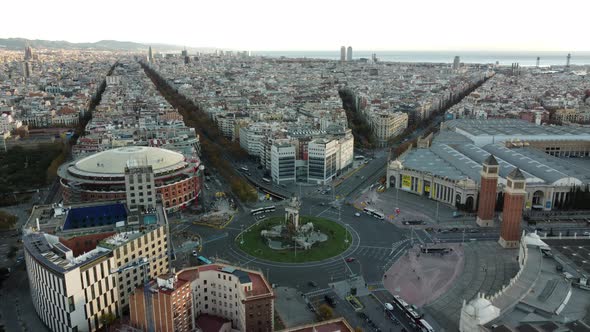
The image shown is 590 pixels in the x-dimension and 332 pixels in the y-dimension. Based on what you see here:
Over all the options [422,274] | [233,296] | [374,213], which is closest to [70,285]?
[233,296]

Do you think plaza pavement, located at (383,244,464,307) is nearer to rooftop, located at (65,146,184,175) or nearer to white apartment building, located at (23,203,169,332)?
white apartment building, located at (23,203,169,332)

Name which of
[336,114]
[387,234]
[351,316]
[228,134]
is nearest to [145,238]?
[351,316]

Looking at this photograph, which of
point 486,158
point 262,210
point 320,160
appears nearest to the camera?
point 262,210

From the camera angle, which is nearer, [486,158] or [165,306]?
[165,306]

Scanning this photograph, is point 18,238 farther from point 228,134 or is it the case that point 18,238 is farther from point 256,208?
point 228,134

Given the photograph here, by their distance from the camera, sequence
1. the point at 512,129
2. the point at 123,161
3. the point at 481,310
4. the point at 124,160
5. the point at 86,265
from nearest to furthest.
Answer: the point at 481,310 < the point at 86,265 < the point at 123,161 < the point at 124,160 < the point at 512,129

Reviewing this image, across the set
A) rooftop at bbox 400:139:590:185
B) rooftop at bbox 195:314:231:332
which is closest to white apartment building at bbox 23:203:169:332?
rooftop at bbox 195:314:231:332

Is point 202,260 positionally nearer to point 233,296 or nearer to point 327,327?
point 233,296

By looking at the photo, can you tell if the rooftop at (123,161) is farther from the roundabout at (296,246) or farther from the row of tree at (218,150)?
the roundabout at (296,246)
